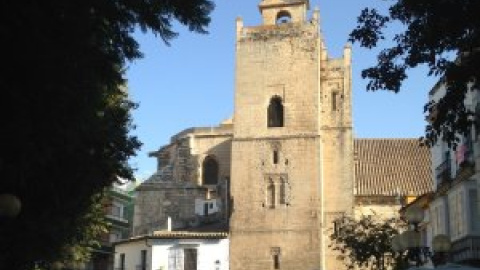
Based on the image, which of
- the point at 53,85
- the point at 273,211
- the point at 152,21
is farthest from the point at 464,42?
the point at 273,211

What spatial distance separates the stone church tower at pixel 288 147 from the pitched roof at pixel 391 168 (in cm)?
439

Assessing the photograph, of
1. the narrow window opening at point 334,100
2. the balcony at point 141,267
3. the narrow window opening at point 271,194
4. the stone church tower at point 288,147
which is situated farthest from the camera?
the narrow window opening at point 334,100

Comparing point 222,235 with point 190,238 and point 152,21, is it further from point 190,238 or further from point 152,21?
point 152,21

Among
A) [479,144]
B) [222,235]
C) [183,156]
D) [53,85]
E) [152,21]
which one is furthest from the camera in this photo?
[183,156]

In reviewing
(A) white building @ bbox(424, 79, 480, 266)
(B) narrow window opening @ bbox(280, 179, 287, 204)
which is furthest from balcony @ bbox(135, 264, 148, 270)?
(A) white building @ bbox(424, 79, 480, 266)

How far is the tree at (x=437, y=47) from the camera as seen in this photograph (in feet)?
35.9

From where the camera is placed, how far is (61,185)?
14.0 meters

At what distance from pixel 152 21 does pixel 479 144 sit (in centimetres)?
1496

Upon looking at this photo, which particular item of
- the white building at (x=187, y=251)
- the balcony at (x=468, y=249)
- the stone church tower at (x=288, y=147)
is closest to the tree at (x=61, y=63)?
the balcony at (x=468, y=249)

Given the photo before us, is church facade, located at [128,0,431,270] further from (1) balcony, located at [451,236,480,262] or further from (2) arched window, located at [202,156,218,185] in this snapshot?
(1) balcony, located at [451,236,480,262]

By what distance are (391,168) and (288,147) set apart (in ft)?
29.7

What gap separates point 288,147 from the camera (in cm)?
4672

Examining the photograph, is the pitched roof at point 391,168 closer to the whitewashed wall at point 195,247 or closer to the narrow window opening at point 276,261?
the narrow window opening at point 276,261

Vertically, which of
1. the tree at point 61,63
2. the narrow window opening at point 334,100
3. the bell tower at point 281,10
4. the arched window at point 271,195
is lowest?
the tree at point 61,63
